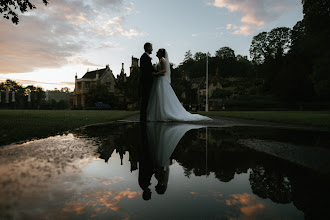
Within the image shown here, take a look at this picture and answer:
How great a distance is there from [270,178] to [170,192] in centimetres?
116

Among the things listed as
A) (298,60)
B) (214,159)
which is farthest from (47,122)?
(298,60)

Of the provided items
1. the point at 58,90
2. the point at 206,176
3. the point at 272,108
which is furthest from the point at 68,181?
the point at 58,90

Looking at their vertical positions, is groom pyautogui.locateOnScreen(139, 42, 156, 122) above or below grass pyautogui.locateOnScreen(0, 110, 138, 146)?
above

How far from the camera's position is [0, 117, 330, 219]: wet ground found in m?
1.51

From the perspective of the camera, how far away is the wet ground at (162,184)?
1509mm

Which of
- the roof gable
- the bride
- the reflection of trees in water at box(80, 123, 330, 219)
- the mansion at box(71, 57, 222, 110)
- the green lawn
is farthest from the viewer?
the roof gable

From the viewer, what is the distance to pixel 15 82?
98875mm

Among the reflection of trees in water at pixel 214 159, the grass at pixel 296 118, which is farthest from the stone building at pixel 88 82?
the reflection of trees in water at pixel 214 159

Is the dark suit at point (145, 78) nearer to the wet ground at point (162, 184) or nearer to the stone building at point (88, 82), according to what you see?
the wet ground at point (162, 184)

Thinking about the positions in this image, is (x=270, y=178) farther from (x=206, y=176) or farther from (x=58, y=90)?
(x=58, y=90)

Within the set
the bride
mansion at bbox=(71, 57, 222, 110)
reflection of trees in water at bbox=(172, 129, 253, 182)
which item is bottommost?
reflection of trees in water at bbox=(172, 129, 253, 182)

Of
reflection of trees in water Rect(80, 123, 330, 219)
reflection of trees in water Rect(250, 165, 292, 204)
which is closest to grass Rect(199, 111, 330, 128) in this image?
reflection of trees in water Rect(80, 123, 330, 219)

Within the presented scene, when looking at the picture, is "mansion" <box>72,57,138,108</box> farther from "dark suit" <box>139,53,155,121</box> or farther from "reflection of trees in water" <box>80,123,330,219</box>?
"reflection of trees in water" <box>80,123,330,219</box>

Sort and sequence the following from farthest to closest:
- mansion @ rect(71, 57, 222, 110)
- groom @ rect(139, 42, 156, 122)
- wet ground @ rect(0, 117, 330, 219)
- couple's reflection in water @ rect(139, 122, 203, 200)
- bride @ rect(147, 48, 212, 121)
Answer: mansion @ rect(71, 57, 222, 110), bride @ rect(147, 48, 212, 121), groom @ rect(139, 42, 156, 122), couple's reflection in water @ rect(139, 122, 203, 200), wet ground @ rect(0, 117, 330, 219)
